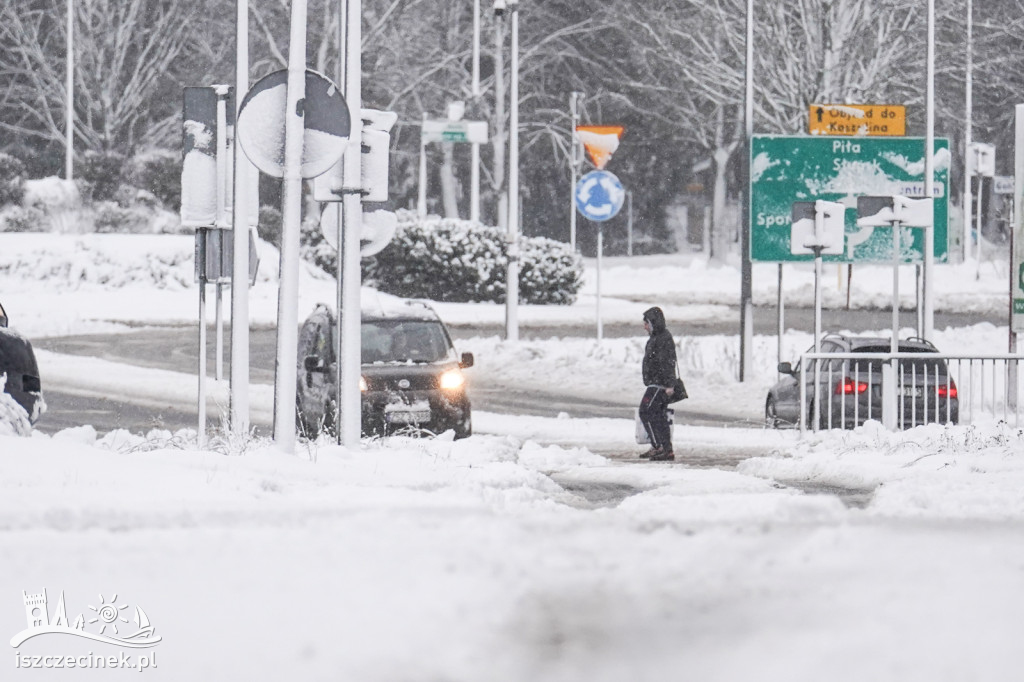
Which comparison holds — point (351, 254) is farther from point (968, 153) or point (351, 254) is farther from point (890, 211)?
point (968, 153)

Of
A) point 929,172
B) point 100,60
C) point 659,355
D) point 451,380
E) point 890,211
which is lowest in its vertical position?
point 451,380

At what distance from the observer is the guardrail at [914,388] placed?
18.0 m

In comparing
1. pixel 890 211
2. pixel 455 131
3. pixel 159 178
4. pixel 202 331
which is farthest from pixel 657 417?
pixel 159 178

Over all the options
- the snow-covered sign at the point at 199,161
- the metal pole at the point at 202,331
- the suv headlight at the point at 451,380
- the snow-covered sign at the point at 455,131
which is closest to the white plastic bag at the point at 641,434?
the suv headlight at the point at 451,380

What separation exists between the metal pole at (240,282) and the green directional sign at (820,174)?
10.7 metres

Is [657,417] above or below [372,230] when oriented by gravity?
below

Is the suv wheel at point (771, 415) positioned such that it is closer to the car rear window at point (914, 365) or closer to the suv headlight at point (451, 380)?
the car rear window at point (914, 365)

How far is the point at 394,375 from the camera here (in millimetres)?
17031

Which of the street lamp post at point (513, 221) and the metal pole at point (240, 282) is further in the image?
the street lamp post at point (513, 221)

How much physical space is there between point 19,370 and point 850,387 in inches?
388

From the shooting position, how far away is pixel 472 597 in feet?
22.2

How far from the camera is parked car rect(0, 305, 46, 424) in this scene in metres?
11.3

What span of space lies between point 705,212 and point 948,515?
60109 mm

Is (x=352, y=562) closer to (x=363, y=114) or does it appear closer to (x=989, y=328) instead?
(x=363, y=114)
